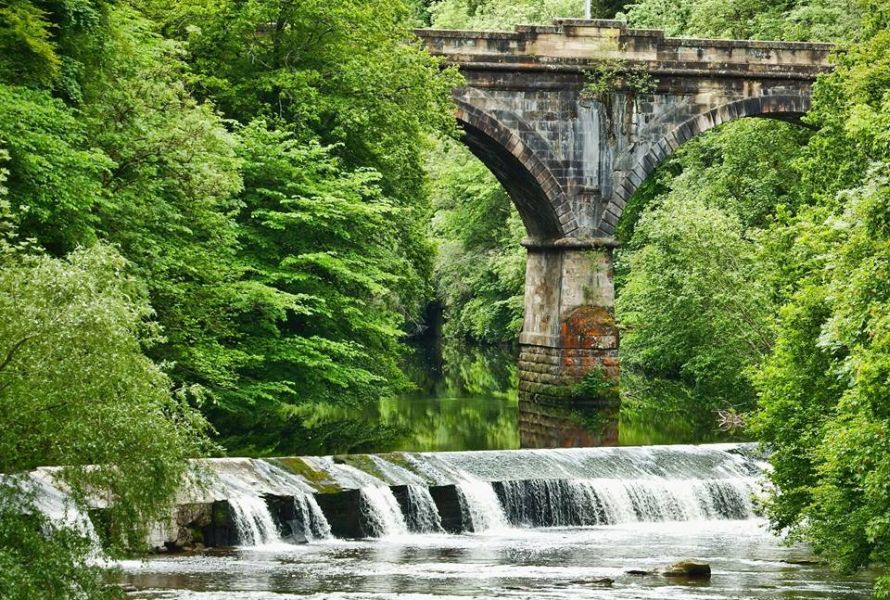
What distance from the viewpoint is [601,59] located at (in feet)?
129

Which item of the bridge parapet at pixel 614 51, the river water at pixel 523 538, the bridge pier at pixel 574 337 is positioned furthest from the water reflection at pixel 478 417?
the bridge parapet at pixel 614 51

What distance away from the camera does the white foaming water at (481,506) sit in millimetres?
24812

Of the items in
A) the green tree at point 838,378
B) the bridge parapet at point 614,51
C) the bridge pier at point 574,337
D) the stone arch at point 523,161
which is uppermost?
the bridge parapet at point 614,51

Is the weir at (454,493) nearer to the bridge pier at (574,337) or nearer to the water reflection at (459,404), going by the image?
the water reflection at (459,404)

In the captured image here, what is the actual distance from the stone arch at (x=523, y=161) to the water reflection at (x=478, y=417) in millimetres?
5164

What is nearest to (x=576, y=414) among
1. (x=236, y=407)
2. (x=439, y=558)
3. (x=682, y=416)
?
(x=682, y=416)

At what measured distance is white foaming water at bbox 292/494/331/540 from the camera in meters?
22.9

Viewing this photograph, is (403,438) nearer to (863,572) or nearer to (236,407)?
(236,407)

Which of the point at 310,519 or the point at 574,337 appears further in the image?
the point at 574,337

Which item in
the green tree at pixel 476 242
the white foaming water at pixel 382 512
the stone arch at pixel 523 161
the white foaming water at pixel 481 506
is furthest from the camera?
the green tree at pixel 476 242

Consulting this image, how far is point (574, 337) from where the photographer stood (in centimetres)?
3991

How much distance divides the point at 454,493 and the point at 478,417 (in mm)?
12630

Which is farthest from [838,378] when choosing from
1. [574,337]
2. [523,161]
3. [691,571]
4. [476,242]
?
[476,242]

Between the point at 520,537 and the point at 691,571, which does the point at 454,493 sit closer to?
the point at 520,537
